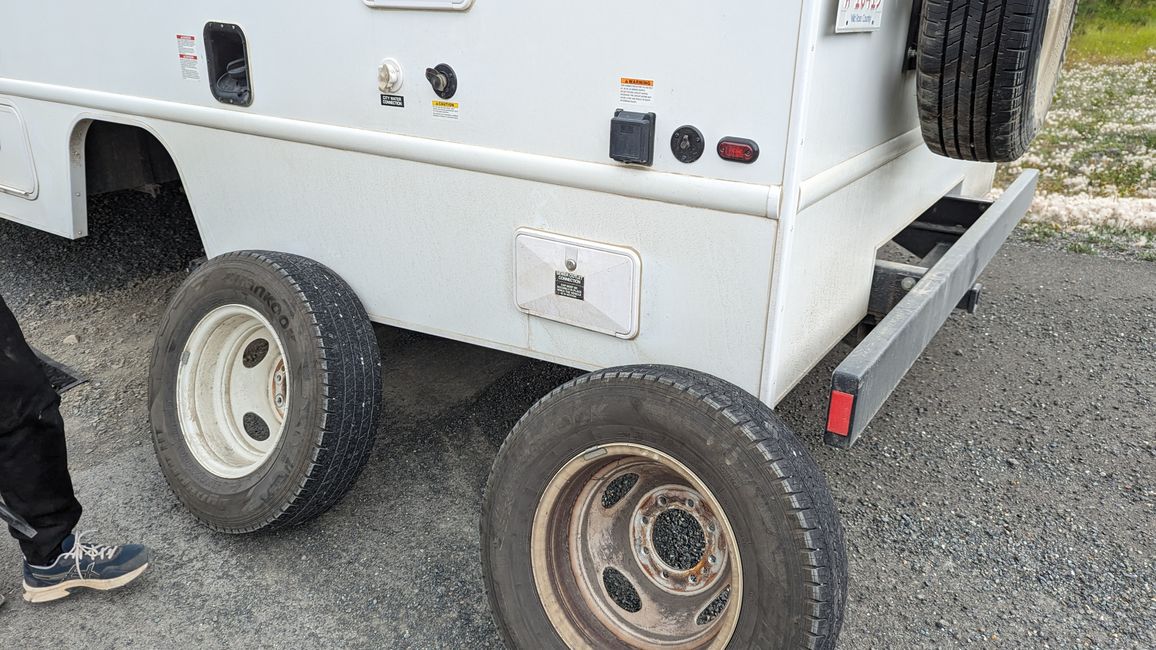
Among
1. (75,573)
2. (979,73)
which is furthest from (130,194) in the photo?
(979,73)

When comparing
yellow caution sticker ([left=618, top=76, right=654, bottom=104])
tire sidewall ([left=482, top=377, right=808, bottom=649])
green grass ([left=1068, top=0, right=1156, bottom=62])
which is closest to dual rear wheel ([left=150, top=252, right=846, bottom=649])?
tire sidewall ([left=482, top=377, right=808, bottom=649])

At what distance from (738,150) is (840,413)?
2.26ft

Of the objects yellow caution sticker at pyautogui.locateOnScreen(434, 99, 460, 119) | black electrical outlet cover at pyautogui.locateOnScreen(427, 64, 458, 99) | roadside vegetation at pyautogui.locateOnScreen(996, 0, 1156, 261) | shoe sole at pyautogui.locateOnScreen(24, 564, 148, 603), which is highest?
black electrical outlet cover at pyautogui.locateOnScreen(427, 64, 458, 99)

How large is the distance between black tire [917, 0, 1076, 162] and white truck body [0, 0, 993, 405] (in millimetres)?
151

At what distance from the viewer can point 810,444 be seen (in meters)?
3.55

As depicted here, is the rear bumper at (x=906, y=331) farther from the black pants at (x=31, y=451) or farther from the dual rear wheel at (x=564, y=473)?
the black pants at (x=31, y=451)

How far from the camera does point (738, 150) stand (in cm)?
207

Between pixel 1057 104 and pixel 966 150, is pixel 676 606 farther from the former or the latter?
pixel 1057 104

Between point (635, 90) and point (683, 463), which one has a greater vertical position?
point (635, 90)

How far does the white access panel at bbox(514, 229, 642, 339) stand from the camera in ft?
7.66

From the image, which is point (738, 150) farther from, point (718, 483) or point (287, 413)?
point (287, 413)

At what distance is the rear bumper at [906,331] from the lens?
84.2 inches

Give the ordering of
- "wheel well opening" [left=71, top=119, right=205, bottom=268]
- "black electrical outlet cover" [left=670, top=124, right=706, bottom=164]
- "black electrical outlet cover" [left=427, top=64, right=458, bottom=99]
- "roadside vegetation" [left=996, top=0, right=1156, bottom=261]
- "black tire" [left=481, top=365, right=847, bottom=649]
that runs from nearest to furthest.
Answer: "black tire" [left=481, top=365, right=847, bottom=649] < "black electrical outlet cover" [left=670, top=124, right=706, bottom=164] < "black electrical outlet cover" [left=427, top=64, right=458, bottom=99] < "wheel well opening" [left=71, top=119, right=205, bottom=268] < "roadside vegetation" [left=996, top=0, right=1156, bottom=261]

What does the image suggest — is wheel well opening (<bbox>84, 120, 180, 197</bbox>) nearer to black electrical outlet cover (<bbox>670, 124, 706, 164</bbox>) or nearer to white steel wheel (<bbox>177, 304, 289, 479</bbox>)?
white steel wheel (<bbox>177, 304, 289, 479</bbox>)
